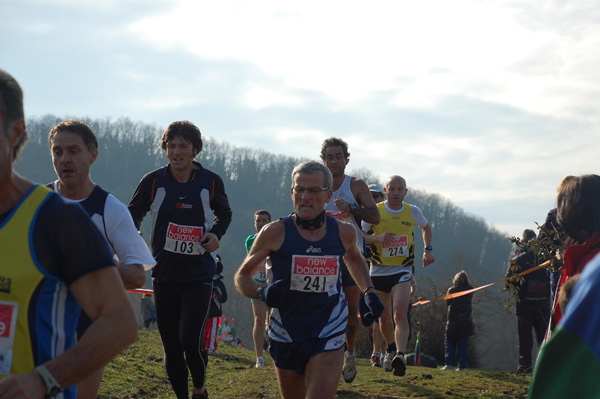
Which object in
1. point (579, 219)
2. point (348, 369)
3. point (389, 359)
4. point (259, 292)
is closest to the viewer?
point (579, 219)

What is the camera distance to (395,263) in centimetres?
1048

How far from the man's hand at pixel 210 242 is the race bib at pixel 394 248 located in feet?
13.3

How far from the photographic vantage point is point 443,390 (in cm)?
886

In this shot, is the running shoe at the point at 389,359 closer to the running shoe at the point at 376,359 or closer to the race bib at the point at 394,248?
the race bib at the point at 394,248

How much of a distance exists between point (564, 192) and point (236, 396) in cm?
563

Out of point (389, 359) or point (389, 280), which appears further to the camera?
point (389, 280)

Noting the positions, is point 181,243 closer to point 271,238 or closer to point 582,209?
point 271,238

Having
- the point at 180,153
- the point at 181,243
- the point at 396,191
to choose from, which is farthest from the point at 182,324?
the point at 396,191

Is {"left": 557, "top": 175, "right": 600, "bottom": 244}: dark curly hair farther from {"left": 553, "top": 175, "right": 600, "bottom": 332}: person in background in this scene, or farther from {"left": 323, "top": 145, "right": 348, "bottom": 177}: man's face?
{"left": 323, "top": 145, "right": 348, "bottom": 177}: man's face

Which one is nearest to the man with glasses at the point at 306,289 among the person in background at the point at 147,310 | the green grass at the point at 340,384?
the green grass at the point at 340,384

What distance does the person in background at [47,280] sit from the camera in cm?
230

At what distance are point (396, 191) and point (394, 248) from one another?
2.97ft

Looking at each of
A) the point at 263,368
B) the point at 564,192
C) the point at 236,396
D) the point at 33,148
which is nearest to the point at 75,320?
the point at 564,192

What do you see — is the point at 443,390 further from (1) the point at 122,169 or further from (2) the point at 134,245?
(1) the point at 122,169
